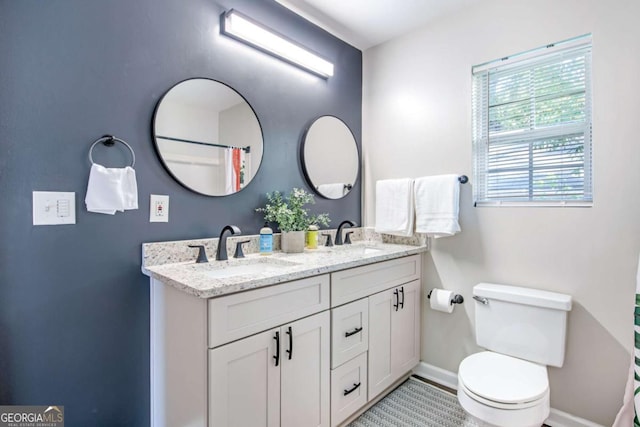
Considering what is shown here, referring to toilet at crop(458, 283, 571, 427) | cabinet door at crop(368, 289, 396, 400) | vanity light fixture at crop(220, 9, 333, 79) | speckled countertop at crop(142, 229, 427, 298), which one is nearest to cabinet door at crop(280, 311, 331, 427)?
speckled countertop at crop(142, 229, 427, 298)

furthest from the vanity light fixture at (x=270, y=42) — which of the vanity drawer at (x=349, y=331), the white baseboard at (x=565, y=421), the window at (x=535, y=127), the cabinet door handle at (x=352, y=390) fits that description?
the white baseboard at (x=565, y=421)

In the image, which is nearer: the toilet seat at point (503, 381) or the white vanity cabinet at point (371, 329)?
the toilet seat at point (503, 381)

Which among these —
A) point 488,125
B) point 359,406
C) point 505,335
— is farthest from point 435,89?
point 359,406

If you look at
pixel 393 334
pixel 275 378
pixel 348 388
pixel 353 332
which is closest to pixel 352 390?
pixel 348 388

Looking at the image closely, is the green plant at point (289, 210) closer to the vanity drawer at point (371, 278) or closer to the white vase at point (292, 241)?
the white vase at point (292, 241)

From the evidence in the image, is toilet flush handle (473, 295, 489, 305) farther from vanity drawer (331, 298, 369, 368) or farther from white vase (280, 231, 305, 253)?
white vase (280, 231, 305, 253)

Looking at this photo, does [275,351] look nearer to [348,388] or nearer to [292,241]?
[348,388]

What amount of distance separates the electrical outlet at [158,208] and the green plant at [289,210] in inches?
19.6

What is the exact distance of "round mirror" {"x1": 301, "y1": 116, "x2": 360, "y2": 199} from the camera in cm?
216

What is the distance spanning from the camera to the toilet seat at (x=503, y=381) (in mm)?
1291

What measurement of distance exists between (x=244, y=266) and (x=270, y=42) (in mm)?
1282

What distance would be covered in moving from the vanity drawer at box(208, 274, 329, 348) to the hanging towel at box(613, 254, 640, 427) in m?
1.24

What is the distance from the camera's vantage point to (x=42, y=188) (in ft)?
3.93

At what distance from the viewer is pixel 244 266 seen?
1.64m
